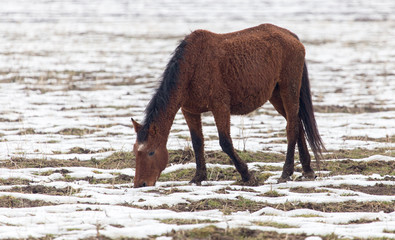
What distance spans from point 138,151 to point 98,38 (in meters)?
24.9

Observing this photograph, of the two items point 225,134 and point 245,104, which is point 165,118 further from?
point 245,104

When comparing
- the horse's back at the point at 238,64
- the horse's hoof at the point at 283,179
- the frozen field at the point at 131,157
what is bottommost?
the horse's hoof at the point at 283,179

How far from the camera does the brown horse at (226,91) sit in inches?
267

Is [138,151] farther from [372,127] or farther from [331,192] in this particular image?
[372,127]

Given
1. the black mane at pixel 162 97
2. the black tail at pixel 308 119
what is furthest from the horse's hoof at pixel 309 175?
the black mane at pixel 162 97

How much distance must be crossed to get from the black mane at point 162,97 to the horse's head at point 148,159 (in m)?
0.07

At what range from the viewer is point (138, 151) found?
6617 mm

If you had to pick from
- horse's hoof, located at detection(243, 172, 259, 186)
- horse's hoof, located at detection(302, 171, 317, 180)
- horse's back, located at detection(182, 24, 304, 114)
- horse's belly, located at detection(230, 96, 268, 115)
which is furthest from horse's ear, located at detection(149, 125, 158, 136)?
horse's hoof, located at detection(302, 171, 317, 180)

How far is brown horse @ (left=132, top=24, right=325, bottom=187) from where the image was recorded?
677 cm

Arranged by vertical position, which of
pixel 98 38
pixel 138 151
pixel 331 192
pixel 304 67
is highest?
pixel 98 38

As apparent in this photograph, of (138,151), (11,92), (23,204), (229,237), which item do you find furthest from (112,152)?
(11,92)

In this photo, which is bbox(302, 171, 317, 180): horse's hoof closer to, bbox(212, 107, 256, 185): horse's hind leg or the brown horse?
the brown horse

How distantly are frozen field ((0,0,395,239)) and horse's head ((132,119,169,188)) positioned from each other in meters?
0.18

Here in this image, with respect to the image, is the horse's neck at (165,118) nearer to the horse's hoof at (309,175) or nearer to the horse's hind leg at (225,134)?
the horse's hind leg at (225,134)
